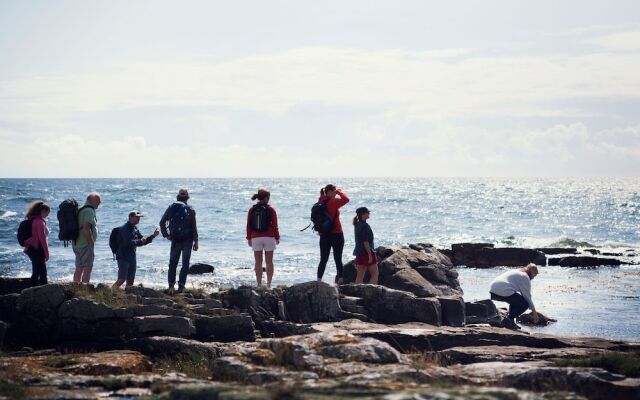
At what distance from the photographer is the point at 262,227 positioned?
17578mm

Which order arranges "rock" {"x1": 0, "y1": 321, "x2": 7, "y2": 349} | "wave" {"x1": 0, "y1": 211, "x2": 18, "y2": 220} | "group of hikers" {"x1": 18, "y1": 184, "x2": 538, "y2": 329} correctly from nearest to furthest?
1. "rock" {"x1": 0, "y1": 321, "x2": 7, "y2": 349}
2. "group of hikers" {"x1": 18, "y1": 184, "x2": 538, "y2": 329}
3. "wave" {"x1": 0, "y1": 211, "x2": 18, "y2": 220}

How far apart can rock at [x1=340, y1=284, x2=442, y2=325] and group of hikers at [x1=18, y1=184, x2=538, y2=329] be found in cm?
191

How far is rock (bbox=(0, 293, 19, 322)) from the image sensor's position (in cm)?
1414

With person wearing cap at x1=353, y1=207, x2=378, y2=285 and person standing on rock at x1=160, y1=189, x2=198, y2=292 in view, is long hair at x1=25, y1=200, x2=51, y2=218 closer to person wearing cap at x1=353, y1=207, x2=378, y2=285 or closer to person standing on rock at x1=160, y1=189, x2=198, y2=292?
person standing on rock at x1=160, y1=189, x2=198, y2=292

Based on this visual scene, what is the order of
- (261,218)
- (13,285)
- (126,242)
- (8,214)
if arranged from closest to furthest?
1. (13,285)
2. (126,242)
3. (261,218)
4. (8,214)

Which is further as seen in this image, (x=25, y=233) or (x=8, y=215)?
(x=8, y=215)

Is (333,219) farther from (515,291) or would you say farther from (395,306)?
(515,291)

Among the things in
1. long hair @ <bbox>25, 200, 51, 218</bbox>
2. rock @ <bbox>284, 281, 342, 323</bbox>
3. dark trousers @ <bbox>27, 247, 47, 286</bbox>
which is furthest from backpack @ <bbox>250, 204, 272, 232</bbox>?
dark trousers @ <bbox>27, 247, 47, 286</bbox>

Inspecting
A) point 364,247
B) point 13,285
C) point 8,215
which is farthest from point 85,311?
point 8,215

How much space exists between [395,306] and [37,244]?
7.06m

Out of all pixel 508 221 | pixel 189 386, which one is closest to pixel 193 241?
pixel 189 386

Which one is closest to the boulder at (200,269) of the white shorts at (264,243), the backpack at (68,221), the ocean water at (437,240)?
the ocean water at (437,240)

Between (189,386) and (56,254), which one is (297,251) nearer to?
(56,254)

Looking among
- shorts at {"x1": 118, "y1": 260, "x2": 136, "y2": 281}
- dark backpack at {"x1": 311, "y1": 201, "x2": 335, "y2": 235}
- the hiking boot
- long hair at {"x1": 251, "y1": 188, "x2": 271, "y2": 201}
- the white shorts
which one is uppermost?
long hair at {"x1": 251, "y1": 188, "x2": 271, "y2": 201}
